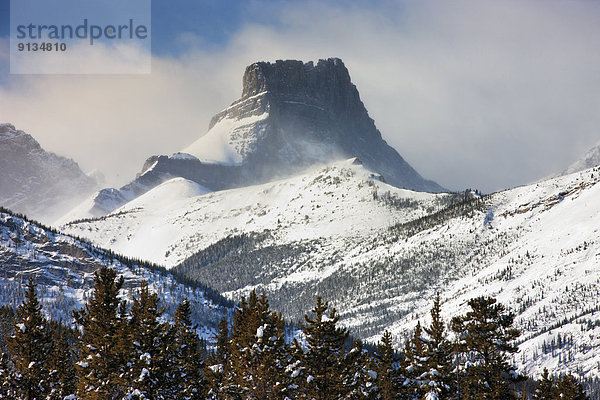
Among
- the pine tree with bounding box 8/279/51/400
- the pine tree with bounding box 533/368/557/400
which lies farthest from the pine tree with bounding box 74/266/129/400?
the pine tree with bounding box 533/368/557/400

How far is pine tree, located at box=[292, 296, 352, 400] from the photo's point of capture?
3969 cm

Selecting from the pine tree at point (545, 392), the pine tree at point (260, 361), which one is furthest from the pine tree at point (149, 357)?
the pine tree at point (545, 392)

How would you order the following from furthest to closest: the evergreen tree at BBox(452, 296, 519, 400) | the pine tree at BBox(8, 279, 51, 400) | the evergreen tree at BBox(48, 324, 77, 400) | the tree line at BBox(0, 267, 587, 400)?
the evergreen tree at BBox(48, 324, 77, 400)
the pine tree at BBox(8, 279, 51, 400)
the evergreen tree at BBox(452, 296, 519, 400)
the tree line at BBox(0, 267, 587, 400)

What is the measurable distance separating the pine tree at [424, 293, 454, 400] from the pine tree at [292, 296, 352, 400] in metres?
7.34

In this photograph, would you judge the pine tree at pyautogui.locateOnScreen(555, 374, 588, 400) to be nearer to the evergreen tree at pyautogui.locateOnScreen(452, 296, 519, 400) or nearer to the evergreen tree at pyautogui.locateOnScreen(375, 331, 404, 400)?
the evergreen tree at pyautogui.locateOnScreen(375, 331, 404, 400)

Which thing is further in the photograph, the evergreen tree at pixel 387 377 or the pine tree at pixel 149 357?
the evergreen tree at pixel 387 377

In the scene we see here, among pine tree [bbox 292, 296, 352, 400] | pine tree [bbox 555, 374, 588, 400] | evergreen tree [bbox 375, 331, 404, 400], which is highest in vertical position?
pine tree [bbox 292, 296, 352, 400]

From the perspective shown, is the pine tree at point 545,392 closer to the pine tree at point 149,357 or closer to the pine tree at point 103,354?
the pine tree at point 149,357

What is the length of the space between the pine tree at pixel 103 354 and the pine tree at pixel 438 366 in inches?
954

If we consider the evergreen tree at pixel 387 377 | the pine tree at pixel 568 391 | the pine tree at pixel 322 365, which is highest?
the pine tree at pixel 322 365

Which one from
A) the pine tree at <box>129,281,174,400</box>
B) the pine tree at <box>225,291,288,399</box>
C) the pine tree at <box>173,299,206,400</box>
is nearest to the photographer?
the pine tree at <box>129,281,174,400</box>

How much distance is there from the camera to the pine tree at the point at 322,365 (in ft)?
130

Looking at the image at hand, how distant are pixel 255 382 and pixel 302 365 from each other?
4.22 m

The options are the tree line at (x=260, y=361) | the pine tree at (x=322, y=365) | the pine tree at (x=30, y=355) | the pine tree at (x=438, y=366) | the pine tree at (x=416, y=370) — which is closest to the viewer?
the pine tree at (x=322, y=365)
